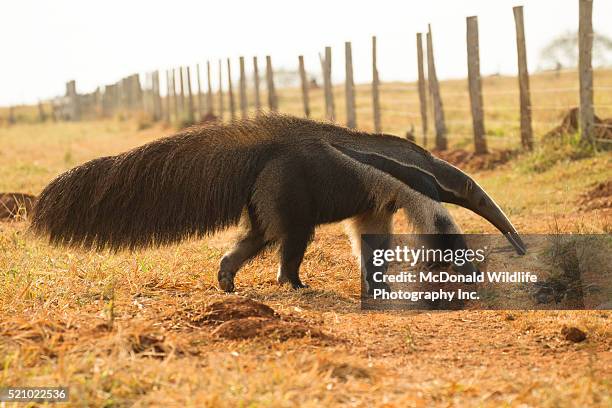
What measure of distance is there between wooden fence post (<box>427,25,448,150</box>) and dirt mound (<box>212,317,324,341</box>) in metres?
12.0

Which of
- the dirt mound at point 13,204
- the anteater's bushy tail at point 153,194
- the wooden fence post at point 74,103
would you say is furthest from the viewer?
the wooden fence post at point 74,103

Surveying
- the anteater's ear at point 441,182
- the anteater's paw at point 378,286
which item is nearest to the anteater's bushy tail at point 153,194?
the anteater's ear at point 441,182

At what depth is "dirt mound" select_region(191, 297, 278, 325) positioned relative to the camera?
446 centimetres

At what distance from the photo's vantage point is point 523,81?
44.4 ft

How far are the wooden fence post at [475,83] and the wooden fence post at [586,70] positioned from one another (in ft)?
8.10

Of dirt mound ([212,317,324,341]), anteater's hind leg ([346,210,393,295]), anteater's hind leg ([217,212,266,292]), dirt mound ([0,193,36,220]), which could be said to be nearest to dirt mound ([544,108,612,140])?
anteater's hind leg ([346,210,393,295])

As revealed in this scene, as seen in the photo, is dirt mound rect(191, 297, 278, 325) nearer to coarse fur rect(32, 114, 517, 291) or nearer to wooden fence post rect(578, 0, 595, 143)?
coarse fur rect(32, 114, 517, 291)

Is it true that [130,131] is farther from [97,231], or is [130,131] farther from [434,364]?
[434,364]

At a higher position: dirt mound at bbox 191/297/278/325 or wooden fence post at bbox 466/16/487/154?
wooden fence post at bbox 466/16/487/154

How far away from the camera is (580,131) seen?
1249 cm

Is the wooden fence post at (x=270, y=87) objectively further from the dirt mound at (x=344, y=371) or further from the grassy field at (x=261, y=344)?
the dirt mound at (x=344, y=371)

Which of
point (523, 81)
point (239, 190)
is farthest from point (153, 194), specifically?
point (523, 81)

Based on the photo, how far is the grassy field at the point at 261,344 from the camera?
329 cm

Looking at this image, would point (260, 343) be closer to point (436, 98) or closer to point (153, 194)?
point (153, 194)
